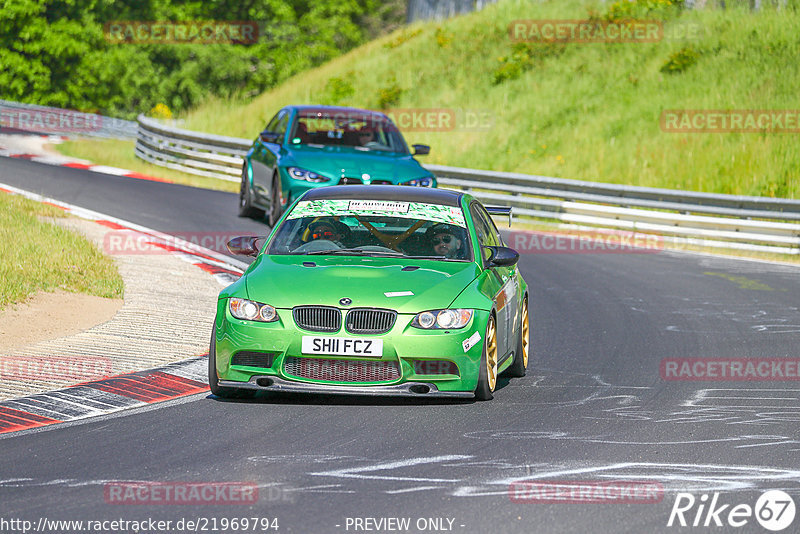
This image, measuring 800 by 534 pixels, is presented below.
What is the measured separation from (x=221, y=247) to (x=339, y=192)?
23.6ft

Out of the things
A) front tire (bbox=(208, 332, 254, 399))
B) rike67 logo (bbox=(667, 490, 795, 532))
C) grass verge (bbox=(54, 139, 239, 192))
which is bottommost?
grass verge (bbox=(54, 139, 239, 192))

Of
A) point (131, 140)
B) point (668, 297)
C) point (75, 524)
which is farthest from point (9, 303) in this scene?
point (131, 140)

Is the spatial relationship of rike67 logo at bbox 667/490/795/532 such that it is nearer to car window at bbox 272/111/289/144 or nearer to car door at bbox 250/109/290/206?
car door at bbox 250/109/290/206

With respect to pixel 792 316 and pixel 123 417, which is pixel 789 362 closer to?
pixel 792 316

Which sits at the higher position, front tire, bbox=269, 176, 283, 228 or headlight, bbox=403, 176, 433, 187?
headlight, bbox=403, 176, 433, 187

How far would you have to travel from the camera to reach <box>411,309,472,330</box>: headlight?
27.5 feet

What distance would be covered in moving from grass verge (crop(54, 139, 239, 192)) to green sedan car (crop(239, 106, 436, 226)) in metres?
6.93

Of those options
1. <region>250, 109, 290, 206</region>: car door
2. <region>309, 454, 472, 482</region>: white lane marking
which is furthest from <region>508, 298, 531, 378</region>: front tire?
<region>250, 109, 290, 206</region>: car door

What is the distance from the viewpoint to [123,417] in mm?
8109

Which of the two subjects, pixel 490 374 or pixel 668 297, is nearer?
pixel 490 374

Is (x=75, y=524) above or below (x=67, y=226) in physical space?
above

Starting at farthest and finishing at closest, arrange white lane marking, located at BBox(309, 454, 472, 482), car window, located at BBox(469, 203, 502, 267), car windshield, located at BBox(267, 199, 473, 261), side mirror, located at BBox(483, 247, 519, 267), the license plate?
car window, located at BBox(469, 203, 502, 267), car windshield, located at BBox(267, 199, 473, 261), side mirror, located at BBox(483, 247, 519, 267), the license plate, white lane marking, located at BBox(309, 454, 472, 482)

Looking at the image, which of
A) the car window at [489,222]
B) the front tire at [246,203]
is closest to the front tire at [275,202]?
the front tire at [246,203]

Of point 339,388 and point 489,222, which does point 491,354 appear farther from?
point 489,222
